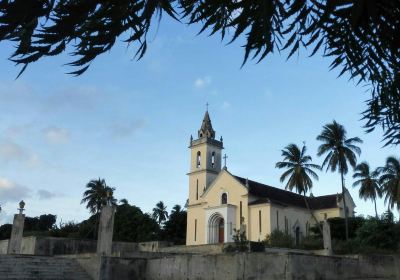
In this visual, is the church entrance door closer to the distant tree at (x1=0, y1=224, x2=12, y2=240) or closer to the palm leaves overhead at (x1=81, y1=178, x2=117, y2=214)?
the palm leaves overhead at (x1=81, y1=178, x2=117, y2=214)

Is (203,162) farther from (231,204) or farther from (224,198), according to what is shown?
(231,204)

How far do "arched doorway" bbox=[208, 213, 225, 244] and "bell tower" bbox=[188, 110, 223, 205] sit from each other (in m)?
4.30

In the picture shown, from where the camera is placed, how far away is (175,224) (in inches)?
2464

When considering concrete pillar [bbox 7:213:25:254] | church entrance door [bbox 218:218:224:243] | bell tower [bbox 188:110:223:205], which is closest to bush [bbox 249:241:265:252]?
concrete pillar [bbox 7:213:25:254]

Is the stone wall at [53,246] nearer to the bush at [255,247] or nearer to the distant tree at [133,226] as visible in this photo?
the bush at [255,247]

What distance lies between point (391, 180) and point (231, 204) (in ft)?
51.6

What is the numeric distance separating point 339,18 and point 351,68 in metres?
1.09

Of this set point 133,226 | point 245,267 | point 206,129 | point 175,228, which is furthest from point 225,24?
point 175,228

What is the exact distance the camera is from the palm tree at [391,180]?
42.0 m

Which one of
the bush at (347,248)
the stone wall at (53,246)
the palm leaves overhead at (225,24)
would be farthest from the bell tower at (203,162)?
the palm leaves overhead at (225,24)

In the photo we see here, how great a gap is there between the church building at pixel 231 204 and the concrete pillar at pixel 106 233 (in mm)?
24722

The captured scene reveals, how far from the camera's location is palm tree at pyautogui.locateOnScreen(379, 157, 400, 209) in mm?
42000

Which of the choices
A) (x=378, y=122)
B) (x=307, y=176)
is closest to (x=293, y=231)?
(x=307, y=176)

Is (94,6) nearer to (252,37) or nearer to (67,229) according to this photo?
(252,37)
